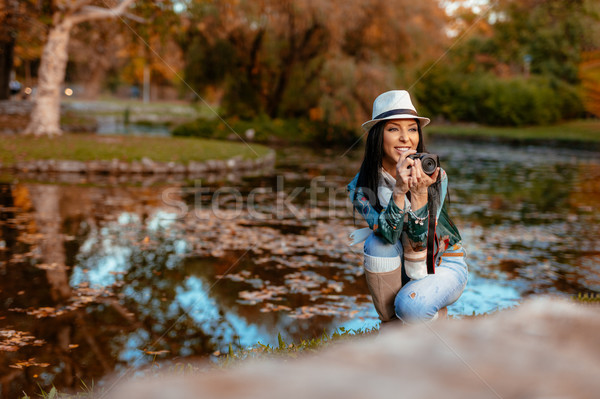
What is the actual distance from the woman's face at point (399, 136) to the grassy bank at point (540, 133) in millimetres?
27235

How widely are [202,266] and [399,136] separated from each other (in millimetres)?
3754

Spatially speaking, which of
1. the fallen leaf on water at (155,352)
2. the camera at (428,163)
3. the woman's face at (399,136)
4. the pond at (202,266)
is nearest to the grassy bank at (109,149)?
the pond at (202,266)

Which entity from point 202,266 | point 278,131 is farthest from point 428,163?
point 278,131

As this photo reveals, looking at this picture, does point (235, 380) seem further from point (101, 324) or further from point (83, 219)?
point (83, 219)

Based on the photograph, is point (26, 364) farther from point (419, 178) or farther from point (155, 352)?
point (419, 178)

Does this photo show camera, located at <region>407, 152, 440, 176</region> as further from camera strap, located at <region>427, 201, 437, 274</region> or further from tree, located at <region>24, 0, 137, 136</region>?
tree, located at <region>24, 0, 137, 136</region>

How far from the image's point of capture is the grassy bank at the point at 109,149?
13.2 metres

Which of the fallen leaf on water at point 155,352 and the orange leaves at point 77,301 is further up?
the orange leaves at point 77,301

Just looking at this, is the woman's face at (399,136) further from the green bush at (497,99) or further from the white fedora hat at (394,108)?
the green bush at (497,99)

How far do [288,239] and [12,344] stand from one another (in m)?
4.20

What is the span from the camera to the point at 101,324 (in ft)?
14.5

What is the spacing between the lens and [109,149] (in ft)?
46.1

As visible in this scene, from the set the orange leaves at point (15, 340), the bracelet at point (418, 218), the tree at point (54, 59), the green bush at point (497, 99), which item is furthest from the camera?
the green bush at point (497, 99)

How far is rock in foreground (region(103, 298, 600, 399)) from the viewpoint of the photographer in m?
0.92
